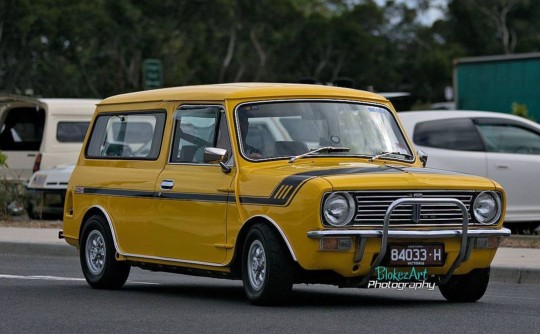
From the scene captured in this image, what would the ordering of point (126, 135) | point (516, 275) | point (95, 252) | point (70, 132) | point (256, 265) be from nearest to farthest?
point (256, 265), point (95, 252), point (126, 135), point (516, 275), point (70, 132)

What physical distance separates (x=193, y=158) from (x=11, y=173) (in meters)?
13.1

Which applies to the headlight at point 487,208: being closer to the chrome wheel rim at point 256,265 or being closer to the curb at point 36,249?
the chrome wheel rim at point 256,265

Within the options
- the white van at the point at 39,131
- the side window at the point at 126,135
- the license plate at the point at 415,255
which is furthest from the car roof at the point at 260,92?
the white van at the point at 39,131

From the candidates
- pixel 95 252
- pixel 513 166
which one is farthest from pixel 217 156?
pixel 513 166

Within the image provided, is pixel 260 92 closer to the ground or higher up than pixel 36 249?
higher up

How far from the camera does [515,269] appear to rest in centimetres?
1464

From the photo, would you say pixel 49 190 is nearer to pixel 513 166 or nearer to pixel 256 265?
pixel 513 166

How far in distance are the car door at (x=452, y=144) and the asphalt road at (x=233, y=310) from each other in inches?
202

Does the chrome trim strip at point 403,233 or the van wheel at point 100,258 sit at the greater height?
the chrome trim strip at point 403,233

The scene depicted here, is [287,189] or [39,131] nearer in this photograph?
[287,189]

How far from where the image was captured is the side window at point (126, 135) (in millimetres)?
12914

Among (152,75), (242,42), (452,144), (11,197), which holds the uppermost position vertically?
(242,42)

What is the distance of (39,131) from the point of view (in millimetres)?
25609

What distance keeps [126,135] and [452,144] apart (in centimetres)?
681
